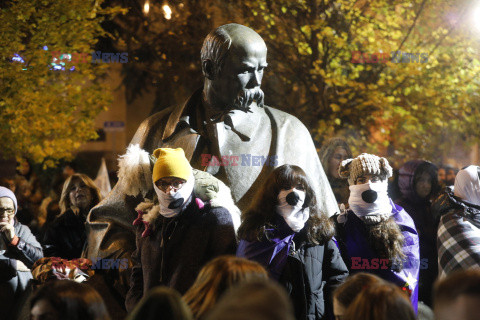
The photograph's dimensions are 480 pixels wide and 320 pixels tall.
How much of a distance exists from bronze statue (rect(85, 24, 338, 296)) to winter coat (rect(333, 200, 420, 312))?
0.44 m

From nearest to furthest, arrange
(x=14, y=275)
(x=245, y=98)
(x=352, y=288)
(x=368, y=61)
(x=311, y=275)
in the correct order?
(x=352, y=288), (x=311, y=275), (x=245, y=98), (x=14, y=275), (x=368, y=61)

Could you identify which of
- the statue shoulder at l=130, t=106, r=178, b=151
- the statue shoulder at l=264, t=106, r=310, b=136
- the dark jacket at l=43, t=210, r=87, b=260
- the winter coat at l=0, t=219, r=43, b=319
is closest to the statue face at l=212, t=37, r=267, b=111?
the statue shoulder at l=264, t=106, r=310, b=136

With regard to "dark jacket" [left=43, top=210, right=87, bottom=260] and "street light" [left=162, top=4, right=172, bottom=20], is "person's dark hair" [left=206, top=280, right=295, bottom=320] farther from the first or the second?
"street light" [left=162, top=4, right=172, bottom=20]

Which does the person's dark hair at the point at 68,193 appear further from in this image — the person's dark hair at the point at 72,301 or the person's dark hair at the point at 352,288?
the person's dark hair at the point at 352,288

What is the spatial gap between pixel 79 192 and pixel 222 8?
5702mm

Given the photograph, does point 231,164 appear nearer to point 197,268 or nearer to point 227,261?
point 197,268

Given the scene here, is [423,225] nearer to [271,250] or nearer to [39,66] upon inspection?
[271,250]

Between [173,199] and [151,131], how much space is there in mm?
1186

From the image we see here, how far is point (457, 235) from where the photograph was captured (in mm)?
5680

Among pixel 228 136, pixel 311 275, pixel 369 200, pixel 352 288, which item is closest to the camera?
pixel 352 288

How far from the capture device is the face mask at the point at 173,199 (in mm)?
5156

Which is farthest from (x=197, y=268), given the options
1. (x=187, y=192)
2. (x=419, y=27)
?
(x=419, y=27)

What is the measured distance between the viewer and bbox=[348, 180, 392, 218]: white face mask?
5430 millimetres

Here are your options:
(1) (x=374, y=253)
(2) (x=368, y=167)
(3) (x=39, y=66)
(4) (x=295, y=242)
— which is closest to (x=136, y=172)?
(4) (x=295, y=242)
